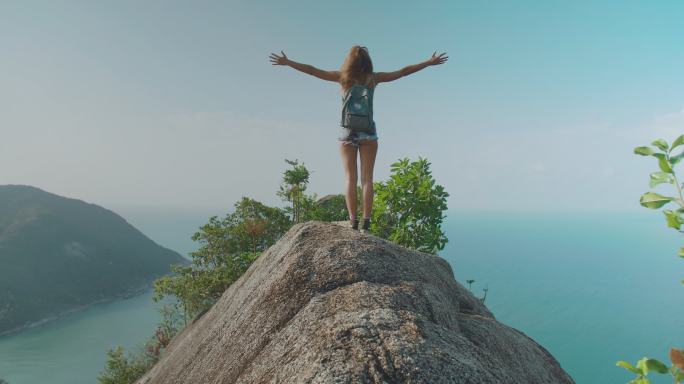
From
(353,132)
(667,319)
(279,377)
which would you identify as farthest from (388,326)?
(667,319)

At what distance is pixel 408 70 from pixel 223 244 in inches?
1075

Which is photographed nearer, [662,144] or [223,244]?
[662,144]

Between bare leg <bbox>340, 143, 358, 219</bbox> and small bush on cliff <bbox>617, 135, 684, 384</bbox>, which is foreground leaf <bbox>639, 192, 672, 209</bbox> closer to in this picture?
small bush on cliff <bbox>617, 135, 684, 384</bbox>

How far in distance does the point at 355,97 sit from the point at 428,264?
3.41 meters

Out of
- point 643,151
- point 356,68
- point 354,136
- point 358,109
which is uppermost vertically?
point 356,68

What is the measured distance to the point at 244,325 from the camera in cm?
521

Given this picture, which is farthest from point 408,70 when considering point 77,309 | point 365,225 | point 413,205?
point 77,309

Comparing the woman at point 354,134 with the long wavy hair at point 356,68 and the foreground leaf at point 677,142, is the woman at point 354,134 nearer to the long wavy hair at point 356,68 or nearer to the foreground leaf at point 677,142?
the long wavy hair at point 356,68

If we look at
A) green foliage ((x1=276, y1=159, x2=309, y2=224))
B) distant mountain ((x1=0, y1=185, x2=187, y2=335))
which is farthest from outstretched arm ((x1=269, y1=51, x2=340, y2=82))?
distant mountain ((x1=0, y1=185, x2=187, y2=335))

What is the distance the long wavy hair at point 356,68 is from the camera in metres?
7.10

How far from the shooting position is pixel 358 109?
7004 mm

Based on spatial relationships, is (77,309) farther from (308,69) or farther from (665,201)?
(665,201)

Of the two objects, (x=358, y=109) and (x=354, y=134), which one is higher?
(x=358, y=109)

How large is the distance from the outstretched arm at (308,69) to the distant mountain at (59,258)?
15277 centimetres
